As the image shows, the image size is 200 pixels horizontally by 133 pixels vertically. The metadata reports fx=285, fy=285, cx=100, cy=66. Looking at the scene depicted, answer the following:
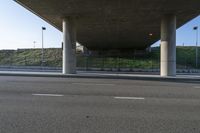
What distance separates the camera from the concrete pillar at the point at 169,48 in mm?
23828

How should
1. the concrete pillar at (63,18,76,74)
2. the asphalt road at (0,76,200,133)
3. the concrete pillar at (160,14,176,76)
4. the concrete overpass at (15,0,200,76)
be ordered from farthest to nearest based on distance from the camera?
the concrete pillar at (63,18,76,74)
the concrete pillar at (160,14,176,76)
the concrete overpass at (15,0,200,76)
the asphalt road at (0,76,200,133)

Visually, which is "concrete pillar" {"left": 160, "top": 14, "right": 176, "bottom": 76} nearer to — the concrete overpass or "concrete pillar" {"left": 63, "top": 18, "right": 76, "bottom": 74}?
the concrete overpass

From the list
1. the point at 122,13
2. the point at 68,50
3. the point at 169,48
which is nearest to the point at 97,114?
the point at 169,48

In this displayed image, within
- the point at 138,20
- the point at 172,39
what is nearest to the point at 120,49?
the point at 138,20

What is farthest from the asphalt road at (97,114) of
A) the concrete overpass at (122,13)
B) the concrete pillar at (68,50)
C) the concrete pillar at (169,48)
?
the concrete pillar at (68,50)

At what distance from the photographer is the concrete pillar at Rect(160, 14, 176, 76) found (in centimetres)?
2383

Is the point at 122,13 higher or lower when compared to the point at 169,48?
higher

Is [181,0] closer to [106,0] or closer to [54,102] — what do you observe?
[106,0]

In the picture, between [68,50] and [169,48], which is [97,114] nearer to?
[169,48]

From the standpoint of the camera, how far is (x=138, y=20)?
97.2ft

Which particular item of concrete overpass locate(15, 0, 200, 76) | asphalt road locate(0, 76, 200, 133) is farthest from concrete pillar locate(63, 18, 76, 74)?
asphalt road locate(0, 76, 200, 133)

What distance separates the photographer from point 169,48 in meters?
23.8

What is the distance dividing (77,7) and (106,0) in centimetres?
313

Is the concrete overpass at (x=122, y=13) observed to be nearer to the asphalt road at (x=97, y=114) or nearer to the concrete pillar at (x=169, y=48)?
the concrete pillar at (x=169, y=48)
